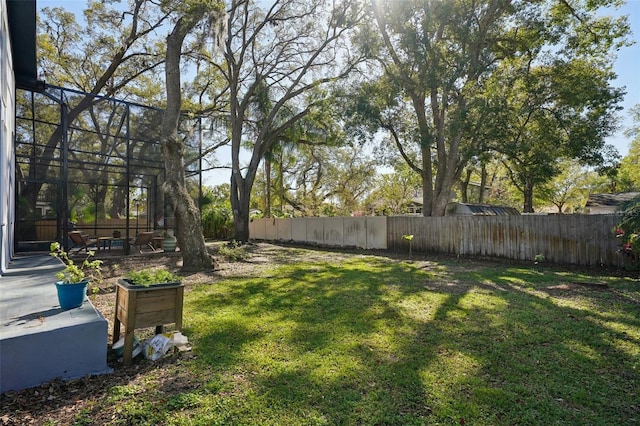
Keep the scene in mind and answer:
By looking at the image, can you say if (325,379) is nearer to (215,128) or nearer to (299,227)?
(299,227)

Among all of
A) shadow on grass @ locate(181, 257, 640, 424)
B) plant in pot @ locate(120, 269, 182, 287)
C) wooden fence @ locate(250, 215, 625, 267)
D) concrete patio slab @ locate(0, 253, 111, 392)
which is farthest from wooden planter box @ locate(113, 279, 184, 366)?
wooden fence @ locate(250, 215, 625, 267)

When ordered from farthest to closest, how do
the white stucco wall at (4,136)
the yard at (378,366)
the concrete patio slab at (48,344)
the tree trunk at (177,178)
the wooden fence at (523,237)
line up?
1. the wooden fence at (523,237)
2. the tree trunk at (177,178)
3. the white stucco wall at (4,136)
4. the concrete patio slab at (48,344)
5. the yard at (378,366)

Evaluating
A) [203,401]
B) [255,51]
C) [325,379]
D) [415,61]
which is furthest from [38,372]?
[255,51]

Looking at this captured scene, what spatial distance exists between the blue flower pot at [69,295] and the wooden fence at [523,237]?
30.2 feet

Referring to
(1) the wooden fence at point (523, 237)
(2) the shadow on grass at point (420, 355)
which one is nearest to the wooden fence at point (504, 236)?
(1) the wooden fence at point (523, 237)

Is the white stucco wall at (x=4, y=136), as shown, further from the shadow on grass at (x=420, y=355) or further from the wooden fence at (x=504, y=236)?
the wooden fence at (x=504, y=236)

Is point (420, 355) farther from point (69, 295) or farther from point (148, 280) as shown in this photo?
point (69, 295)

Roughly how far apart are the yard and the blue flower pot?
0.84 meters

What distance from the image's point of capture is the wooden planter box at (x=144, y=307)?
2742 mm

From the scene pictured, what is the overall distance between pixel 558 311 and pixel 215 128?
1654 centimetres

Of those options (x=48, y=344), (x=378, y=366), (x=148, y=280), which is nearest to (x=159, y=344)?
(x=148, y=280)

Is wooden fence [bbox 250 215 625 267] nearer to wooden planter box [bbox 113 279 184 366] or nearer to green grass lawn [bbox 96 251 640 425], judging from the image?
green grass lawn [bbox 96 251 640 425]

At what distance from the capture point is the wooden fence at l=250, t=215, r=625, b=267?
743 centimetres

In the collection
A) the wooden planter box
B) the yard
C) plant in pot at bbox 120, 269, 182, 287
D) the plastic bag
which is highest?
plant in pot at bbox 120, 269, 182, 287
